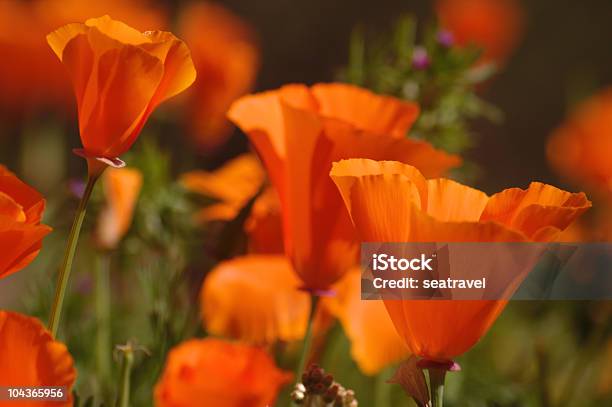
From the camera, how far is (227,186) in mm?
531

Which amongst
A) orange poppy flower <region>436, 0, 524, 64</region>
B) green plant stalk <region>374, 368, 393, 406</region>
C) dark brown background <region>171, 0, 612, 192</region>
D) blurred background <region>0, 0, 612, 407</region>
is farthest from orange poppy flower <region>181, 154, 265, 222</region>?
dark brown background <region>171, 0, 612, 192</region>

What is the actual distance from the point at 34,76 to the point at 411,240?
2.13 feet

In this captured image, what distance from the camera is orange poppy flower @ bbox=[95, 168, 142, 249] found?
463 mm

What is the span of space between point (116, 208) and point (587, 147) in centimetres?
35

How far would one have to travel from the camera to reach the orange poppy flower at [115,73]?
0.94 feet

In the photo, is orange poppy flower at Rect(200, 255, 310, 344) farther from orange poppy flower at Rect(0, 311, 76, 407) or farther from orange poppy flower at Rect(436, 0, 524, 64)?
orange poppy flower at Rect(436, 0, 524, 64)

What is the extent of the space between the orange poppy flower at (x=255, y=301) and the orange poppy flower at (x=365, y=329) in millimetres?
18

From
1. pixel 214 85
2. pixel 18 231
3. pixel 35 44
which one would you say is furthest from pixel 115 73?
pixel 35 44

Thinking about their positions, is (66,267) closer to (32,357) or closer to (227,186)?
(32,357)

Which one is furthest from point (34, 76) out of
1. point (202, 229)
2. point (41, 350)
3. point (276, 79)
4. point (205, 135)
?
point (276, 79)

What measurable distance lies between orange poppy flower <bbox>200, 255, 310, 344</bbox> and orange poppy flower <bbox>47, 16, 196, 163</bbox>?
0.52 feet

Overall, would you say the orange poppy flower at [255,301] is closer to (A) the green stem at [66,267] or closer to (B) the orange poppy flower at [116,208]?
(B) the orange poppy flower at [116,208]

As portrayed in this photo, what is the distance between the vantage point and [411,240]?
0.28 m

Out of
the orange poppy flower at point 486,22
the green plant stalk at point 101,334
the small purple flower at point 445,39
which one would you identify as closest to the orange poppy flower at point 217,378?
the green plant stalk at point 101,334
